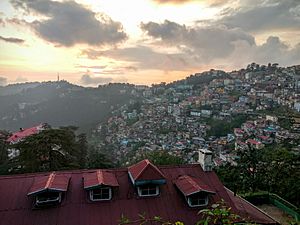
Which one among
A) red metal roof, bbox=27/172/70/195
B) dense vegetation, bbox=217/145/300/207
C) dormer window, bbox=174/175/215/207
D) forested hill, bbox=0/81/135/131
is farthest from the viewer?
forested hill, bbox=0/81/135/131

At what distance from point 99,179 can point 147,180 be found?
173 cm

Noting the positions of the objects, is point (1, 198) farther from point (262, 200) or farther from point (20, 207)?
point (262, 200)

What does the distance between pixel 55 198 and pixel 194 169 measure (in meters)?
5.61

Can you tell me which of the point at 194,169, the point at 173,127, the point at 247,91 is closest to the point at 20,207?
the point at 194,169

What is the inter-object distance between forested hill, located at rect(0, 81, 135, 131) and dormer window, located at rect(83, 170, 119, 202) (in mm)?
89289

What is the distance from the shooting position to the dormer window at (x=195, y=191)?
11203mm

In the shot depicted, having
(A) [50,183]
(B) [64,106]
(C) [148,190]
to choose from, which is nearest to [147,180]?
(C) [148,190]

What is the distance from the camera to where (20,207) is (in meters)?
10.5

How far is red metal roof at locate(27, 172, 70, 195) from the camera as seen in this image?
10.5m

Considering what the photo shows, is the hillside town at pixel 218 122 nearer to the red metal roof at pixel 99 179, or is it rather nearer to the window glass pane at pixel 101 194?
the red metal roof at pixel 99 179

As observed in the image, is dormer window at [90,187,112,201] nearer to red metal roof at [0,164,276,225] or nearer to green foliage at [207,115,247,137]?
red metal roof at [0,164,276,225]

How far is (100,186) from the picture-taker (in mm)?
10844

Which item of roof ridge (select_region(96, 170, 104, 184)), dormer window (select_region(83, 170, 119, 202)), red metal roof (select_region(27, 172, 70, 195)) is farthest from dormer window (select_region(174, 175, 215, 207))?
red metal roof (select_region(27, 172, 70, 195))

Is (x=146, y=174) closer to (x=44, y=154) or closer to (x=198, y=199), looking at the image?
(x=198, y=199)
